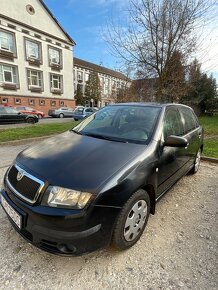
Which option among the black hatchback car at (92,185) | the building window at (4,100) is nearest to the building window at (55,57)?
the building window at (4,100)

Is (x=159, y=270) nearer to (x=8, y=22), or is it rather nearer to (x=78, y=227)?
(x=78, y=227)

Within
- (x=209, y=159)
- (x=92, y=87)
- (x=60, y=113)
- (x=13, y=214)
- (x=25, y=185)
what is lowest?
(x=60, y=113)

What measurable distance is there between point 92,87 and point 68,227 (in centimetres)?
5027

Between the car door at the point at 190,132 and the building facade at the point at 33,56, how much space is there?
24279 mm

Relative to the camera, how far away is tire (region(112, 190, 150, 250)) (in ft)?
6.66

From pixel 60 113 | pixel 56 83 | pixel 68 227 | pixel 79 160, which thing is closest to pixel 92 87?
pixel 56 83

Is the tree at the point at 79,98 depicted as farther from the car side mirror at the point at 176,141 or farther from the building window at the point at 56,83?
the car side mirror at the point at 176,141

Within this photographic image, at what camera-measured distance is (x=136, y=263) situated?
6.96 feet

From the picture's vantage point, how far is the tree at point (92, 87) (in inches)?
1954

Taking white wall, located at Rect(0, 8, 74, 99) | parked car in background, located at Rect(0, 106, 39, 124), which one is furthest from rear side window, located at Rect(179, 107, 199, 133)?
white wall, located at Rect(0, 8, 74, 99)

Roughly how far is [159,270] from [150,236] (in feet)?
1.67

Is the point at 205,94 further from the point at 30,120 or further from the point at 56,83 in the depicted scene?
the point at 30,120

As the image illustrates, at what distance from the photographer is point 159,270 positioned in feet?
6.70

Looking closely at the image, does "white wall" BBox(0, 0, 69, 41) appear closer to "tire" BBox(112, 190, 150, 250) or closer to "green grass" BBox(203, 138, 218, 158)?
"green grass" BBox(203, 138, 218, 158)
